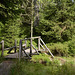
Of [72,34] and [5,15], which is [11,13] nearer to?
Result: [5,15]

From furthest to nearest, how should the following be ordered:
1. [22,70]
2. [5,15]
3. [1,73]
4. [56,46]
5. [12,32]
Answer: [12,32], [56,46], [5,15], [1,73], [22,70]

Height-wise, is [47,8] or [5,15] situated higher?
[47,8]

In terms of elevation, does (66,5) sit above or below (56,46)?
above

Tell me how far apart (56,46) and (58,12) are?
14.5 feet

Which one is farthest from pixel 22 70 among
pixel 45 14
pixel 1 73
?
pixel 45 14

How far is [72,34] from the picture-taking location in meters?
12.7

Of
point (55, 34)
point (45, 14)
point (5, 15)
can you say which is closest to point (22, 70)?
point (5, 15)

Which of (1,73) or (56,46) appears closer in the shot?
(1,73)

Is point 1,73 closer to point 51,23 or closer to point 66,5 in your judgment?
point 51,23

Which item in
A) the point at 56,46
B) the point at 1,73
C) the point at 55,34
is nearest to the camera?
the point at 1,73

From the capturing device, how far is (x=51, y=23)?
42.1ft

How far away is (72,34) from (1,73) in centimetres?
1051

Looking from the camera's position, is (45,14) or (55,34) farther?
(45,14)

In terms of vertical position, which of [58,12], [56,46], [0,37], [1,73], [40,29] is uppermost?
[58,12]
